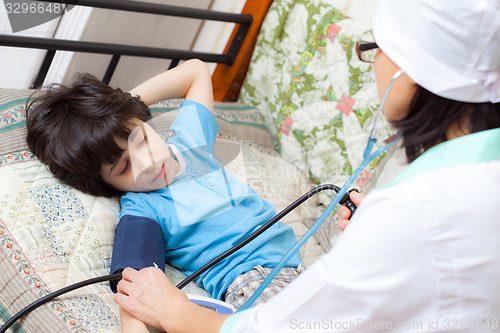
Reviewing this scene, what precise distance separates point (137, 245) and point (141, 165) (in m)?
0.20

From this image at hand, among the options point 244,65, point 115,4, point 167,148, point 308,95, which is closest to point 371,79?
point 308,95

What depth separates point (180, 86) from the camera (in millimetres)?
1422

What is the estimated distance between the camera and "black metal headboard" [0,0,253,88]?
1.46 metres

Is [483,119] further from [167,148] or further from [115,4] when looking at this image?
[115,4]

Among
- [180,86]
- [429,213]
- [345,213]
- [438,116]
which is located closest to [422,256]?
[429,213]

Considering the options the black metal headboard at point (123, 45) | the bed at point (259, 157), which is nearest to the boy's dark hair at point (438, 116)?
the bed at point (259, 157)

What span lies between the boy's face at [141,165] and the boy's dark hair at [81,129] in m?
0.02

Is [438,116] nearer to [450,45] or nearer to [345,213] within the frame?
[450,45]

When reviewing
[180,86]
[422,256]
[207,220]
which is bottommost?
[207,220]

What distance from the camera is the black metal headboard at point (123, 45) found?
1460 mm

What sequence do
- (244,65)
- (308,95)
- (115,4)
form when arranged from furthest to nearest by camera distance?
(244,65) → (308,95) → (115,4)

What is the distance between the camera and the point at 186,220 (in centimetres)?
122

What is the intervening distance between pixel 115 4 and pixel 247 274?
3.10ft

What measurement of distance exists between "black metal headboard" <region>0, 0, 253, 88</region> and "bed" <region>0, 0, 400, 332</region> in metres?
0.11
